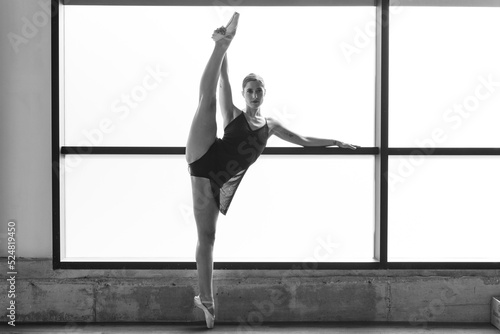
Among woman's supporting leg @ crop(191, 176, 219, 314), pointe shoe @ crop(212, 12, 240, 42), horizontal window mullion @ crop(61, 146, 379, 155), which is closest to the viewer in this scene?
pointe shoe @ crop(212, 12, 240, 42)

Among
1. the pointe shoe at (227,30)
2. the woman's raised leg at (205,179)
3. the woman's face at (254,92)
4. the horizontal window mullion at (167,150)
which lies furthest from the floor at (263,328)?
the pointe shoe at (227,30)

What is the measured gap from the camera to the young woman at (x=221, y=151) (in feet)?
9.49

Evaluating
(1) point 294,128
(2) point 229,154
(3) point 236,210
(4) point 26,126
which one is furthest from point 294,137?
(4) point 26,126

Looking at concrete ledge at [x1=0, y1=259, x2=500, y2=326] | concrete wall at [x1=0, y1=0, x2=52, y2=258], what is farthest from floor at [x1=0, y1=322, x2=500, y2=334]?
concrete wall at [x1=0, y1=0, x2=52, y2=258]

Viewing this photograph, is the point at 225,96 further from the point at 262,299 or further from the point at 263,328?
the point at 263,328

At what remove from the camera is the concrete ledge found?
3438 millimetres

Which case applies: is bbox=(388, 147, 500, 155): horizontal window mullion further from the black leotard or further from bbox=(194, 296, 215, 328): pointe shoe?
bbox=(194, 296, 215, 328): pointe shoe

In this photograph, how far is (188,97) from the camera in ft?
11.2

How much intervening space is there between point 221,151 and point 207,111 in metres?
0.27

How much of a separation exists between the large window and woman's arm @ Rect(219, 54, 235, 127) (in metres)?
0.44

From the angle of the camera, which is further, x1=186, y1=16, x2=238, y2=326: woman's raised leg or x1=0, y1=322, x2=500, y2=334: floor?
x1=0, y1=322, x2=500, y2=334: floor

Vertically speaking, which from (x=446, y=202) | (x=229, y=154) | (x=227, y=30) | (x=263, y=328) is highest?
(x=227, y=30)

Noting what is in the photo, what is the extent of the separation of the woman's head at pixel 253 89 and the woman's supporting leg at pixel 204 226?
0.54 meters

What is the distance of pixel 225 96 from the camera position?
9.64 ft
